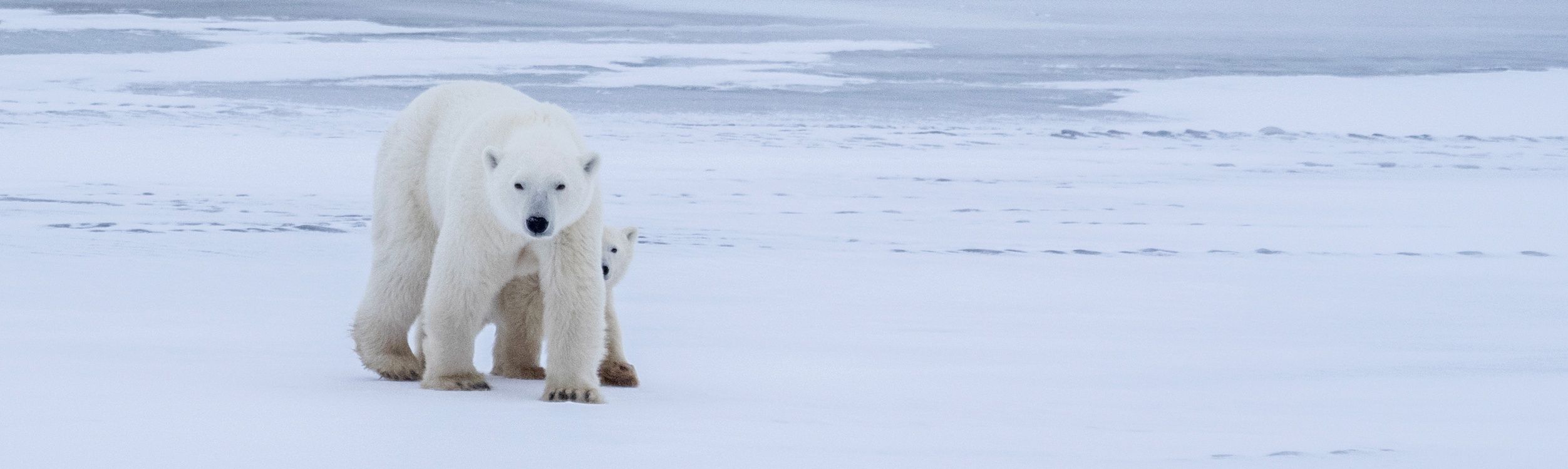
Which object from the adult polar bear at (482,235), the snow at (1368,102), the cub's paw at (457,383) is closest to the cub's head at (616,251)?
the adult polar bear at (482,235)

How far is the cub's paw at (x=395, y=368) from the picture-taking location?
3.67 meters

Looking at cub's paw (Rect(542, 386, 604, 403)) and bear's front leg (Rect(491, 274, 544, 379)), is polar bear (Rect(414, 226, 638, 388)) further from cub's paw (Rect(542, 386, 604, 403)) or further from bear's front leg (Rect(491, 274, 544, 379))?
cub's paw (Rect(542, 386, 604, 403))

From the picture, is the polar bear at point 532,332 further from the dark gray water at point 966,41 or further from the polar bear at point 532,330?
the dark gray water at point 966,41

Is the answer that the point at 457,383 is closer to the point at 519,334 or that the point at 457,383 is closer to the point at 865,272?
the point at 519,334

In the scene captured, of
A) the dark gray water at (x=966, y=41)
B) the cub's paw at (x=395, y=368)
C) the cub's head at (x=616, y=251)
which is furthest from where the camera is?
the dark gray water at (x=966, y=41)

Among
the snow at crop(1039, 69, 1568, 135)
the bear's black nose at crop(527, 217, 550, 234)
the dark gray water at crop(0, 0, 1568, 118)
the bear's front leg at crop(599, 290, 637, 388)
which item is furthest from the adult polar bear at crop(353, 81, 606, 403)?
the snow at crop(1039, 69, 1568, 135)

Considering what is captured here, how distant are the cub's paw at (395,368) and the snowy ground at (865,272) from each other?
54 mm

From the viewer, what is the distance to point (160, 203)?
287 inches

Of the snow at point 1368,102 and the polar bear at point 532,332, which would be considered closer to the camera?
the polar bear at point 532,332

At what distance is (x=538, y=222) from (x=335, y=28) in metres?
20.3

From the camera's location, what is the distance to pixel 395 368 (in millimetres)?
3682

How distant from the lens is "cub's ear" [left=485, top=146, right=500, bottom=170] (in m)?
3.14

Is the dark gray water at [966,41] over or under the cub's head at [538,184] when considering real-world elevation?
under

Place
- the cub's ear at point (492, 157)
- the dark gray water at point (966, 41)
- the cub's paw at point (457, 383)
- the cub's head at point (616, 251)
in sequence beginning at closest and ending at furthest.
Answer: the cub's ear at point (492, 157) → the cub's paw at point (457, 383) → the cub's head at point (616, 251) → the dark gray water at point (966, 41)
